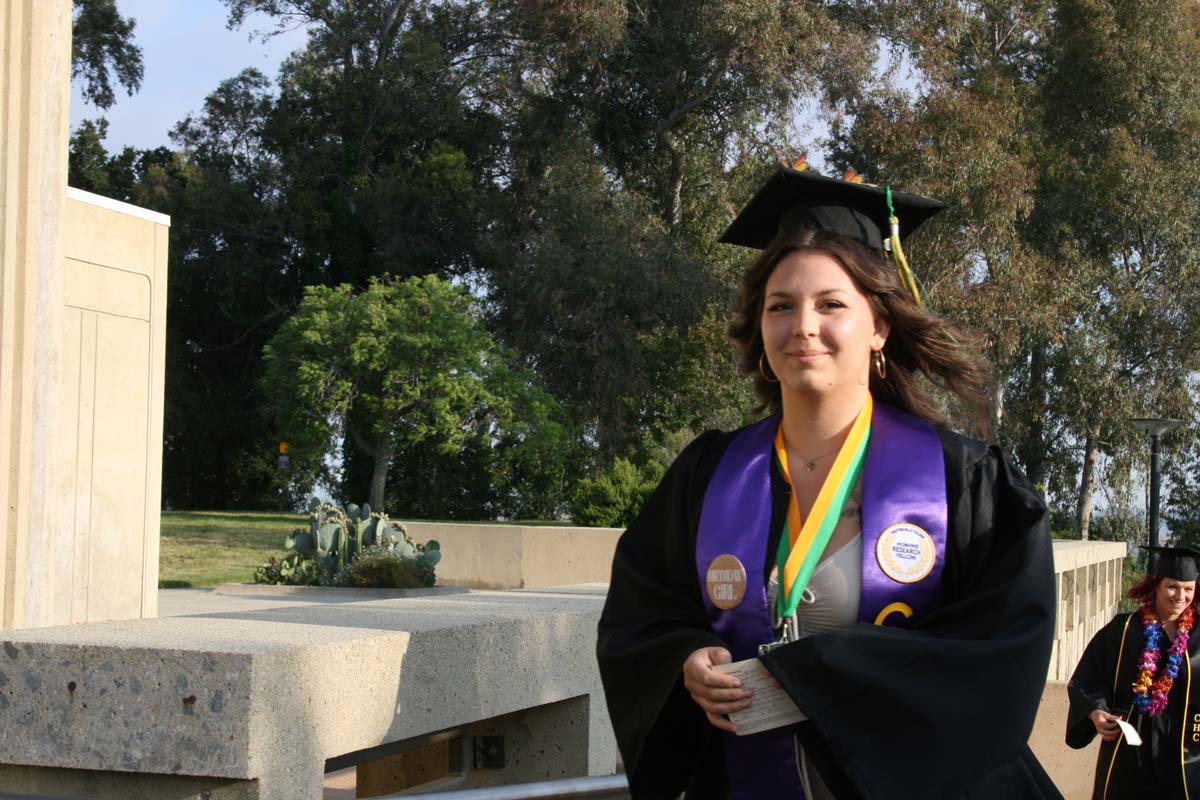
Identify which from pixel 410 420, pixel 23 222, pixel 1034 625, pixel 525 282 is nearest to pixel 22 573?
pixel 23 222

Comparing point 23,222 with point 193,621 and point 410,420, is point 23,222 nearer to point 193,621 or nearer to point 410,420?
point 193,621

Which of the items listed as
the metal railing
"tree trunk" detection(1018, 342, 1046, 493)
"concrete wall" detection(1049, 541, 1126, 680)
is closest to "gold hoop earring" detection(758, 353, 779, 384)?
the metal railing

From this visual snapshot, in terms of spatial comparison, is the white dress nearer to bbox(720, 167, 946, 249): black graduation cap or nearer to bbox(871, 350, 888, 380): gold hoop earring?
bbox(871, 350, 888, 380): gold hoop earring

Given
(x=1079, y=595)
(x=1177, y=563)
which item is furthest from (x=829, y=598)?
(x=1079, y=595)

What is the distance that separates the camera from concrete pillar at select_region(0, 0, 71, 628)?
5137 millimetres

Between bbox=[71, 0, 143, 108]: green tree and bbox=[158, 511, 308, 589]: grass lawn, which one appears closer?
bbox=[158, 511, 308, 589]: grass lawn

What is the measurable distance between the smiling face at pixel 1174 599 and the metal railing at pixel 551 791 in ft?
16.7

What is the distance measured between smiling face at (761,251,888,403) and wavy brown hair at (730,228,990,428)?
0.04m

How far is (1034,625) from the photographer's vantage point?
2.31 m

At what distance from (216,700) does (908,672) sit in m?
1.26

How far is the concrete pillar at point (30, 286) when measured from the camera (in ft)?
16.9

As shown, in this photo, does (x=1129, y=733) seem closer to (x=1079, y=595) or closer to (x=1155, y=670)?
(x=1155, y=670)

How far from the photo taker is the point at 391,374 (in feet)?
84.0

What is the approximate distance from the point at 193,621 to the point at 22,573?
2261mm
